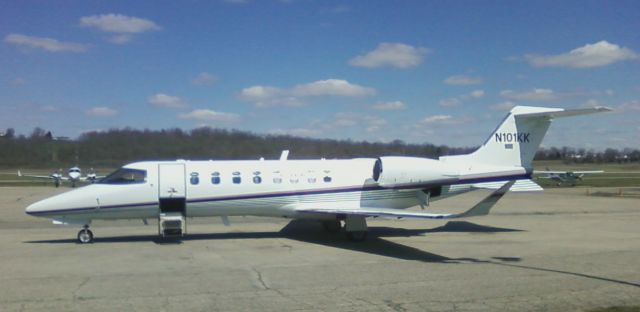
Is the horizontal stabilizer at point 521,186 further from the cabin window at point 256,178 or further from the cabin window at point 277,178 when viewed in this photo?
the cabin window at point 256,178

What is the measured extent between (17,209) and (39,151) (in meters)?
25.4

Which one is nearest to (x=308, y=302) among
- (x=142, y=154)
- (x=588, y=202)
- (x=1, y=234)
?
(x=1, y=234)

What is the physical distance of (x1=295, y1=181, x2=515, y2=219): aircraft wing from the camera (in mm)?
12711

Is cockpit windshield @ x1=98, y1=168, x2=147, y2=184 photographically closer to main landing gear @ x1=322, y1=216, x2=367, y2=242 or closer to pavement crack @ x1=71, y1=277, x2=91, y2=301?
pavement crack @ x1=71, y1=277, x2=91, y2=301

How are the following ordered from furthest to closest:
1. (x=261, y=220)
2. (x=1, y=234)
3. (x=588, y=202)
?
(x=588, y=202) → (x=261, y=220) → (x=1, y=234)

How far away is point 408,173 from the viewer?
16.5 meters

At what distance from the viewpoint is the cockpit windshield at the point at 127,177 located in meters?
15.8

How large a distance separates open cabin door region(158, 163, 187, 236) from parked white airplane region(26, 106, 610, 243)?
0.03 meters

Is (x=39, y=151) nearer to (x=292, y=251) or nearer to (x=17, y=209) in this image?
(x=17, y=209)

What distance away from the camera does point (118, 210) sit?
15.6 meters

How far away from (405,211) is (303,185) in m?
3.27

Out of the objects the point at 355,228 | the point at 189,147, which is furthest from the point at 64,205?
the point at 189,147

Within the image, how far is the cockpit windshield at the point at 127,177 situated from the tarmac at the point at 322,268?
68.5 inches

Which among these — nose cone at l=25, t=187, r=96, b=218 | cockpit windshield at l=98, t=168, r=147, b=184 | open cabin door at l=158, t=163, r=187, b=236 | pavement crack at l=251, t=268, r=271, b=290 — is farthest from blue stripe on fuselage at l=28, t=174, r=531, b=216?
pavement crack at l=251, t=268, r=271, b=290
